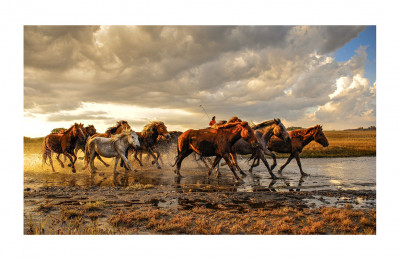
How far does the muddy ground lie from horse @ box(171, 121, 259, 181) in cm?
244

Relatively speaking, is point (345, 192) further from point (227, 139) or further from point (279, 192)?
point (227, 139)

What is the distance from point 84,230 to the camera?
16.8 feet

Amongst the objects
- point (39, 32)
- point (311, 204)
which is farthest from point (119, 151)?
point (311, 204)

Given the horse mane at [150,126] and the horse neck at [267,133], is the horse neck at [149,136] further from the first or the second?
the horse neck at [267,133]

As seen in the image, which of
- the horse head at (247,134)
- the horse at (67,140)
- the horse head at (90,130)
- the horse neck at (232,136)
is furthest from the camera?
the horse head at (90,130)

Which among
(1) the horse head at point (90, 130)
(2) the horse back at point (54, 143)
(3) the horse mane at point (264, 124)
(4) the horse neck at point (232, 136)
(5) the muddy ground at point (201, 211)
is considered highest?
(3) the horse mane at point (264, 124)

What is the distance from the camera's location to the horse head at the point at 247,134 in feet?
33.8

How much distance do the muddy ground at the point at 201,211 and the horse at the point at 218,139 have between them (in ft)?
7.99

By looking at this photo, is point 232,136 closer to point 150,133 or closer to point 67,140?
point 150,133

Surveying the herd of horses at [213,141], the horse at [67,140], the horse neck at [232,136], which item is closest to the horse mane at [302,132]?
the herd of horses at [213,141]

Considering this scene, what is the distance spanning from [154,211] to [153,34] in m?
Answer: 6.85

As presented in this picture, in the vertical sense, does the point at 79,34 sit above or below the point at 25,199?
above
